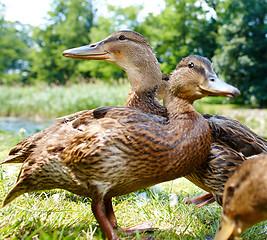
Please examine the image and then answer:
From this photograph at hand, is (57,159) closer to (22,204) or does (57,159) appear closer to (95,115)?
(95,115)

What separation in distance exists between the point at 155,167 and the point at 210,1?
1006 inches

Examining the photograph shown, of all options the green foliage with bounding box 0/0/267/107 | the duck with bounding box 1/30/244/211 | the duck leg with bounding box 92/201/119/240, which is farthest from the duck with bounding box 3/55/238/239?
the green foliage with bounding box 0/0/267/107

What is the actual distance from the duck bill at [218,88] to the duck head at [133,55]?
2.41 ft

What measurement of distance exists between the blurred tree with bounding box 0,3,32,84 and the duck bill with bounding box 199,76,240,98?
3490 cm

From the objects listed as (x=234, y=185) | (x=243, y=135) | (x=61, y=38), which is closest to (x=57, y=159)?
(x=234, y=185)

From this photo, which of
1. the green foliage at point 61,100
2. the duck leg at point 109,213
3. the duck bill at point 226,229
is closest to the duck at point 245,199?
the duck bill at point 226,229

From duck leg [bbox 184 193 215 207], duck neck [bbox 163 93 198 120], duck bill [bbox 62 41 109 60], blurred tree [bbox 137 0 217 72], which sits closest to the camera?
duck neck [bbox 163 93 198 120]

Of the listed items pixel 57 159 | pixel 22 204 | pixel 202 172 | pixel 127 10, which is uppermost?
pixel 127 10

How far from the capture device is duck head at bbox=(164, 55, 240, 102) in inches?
65.1

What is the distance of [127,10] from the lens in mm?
25234

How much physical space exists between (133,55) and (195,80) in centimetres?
79

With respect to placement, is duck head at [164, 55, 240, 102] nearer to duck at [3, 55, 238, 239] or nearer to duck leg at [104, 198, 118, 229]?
duck at [3, 55, 238, 239]

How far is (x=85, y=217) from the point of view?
6.06ft

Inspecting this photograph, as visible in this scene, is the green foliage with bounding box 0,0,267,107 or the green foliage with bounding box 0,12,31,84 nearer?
the green foliage with bounding box 0,0,267,107
